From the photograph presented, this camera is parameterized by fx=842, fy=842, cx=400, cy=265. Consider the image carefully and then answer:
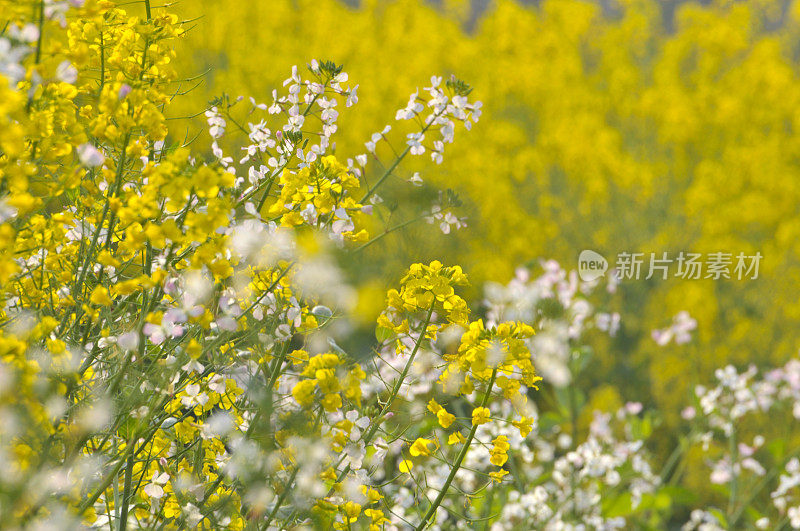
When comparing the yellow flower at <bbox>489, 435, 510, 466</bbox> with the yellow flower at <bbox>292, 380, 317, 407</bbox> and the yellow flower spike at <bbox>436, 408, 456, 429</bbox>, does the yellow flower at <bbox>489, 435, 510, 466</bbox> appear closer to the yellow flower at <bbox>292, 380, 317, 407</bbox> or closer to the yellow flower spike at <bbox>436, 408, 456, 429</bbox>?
the yellow flower spike at <bbox>436, 408, 456, 429</bbox>

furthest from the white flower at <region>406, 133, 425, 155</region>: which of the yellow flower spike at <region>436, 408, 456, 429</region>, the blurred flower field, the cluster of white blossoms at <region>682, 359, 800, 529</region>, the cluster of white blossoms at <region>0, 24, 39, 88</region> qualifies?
the cluster of white blossoms at <region>682, 359, 800, 529</region>

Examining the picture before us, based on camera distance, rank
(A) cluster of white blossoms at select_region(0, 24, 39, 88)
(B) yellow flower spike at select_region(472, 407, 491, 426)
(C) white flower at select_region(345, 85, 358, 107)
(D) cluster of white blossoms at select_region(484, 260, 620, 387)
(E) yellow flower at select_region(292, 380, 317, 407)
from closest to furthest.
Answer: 1. (A) cluster of white blossoms at select_region(0, 24, 39, 88)
2. (E) yellow flower at select_region(292, 380, 317, 407)
3. (B) yellow flower spike at select_region(472, 407, 491, 426)
4. (C) white flower at select_region(345, 85, 358, 107)
5. (D) cluster of white blossoms at select_region(484, 260, 620, 387)

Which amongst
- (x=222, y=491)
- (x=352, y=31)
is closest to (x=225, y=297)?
(x=222, y=491)

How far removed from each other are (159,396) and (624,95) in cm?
626

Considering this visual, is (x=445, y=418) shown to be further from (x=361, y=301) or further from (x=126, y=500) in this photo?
(x=126, y=500)

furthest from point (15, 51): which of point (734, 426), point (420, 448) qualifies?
point (734, 426)

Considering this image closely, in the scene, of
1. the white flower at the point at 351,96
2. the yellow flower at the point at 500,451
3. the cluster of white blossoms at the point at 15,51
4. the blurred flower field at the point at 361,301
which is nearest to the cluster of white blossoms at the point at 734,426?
the blurred flower field at the point at 361,301

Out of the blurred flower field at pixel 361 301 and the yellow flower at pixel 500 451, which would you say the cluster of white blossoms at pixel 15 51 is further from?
the yellow flower at pixel 500 451

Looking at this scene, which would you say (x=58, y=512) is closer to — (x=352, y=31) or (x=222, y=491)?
(x=222, y=491)

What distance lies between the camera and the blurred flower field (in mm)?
947

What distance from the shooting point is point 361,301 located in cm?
86

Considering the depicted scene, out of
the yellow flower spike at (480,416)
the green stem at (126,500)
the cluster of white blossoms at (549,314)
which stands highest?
the cluster of white blossoms at (549,314)

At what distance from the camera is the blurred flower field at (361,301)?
947 millimetres

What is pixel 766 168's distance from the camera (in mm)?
5117
